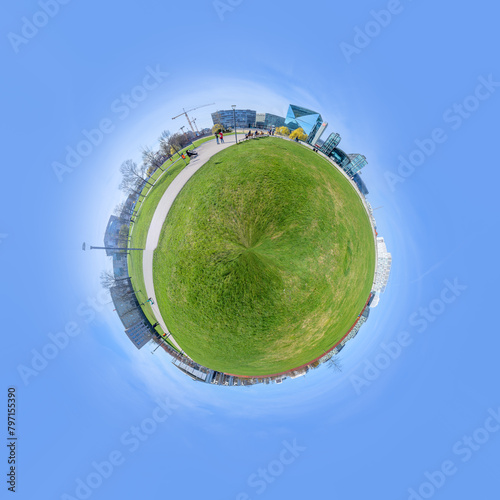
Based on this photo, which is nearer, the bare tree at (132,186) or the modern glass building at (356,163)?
the modern glass building at (356,163)

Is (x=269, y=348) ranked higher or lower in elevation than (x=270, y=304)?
lower

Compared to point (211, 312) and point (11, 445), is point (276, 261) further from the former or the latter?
point (11, 445)

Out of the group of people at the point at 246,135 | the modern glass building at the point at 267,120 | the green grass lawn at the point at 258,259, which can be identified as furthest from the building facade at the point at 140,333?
the modern glass building at the point at 267,120

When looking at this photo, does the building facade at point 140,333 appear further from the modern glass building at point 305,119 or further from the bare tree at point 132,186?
the modern glass building at point 305,119

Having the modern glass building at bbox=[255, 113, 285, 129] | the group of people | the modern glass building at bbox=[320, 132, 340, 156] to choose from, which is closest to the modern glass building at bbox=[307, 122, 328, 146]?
the modern glass building at bbox=[320, 132, 340, 156]

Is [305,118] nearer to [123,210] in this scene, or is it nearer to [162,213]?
[162,213]

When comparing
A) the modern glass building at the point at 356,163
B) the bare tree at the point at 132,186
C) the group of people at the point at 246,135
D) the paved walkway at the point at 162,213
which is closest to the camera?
the paved walkway at the point at 162,213


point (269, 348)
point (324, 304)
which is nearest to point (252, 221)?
point (324, 304)
